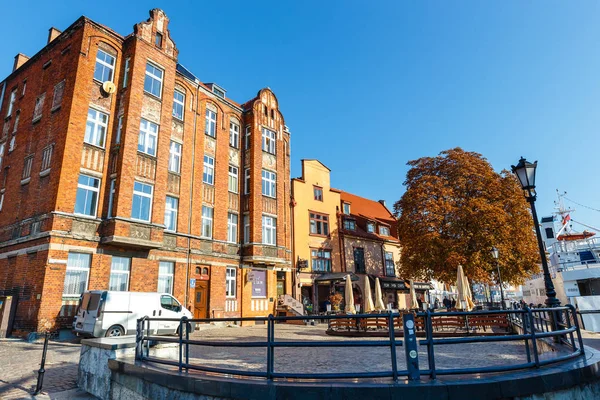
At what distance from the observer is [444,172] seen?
3062 centimetres

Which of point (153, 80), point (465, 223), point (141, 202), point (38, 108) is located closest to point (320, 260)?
point (465, 223)

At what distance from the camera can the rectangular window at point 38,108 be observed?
20.9 metres

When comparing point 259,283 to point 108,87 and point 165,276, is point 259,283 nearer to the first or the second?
point 165,276

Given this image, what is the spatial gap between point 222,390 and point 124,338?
15.3 ft

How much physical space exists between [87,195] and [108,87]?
20.0 ft

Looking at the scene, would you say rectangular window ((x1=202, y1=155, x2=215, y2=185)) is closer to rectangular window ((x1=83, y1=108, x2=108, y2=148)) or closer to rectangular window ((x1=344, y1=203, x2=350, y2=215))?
rectangular window ((x1=83, y1=108, x2=108, y2=148))

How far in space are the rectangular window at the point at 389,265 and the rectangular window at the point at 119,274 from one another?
29.0 metres

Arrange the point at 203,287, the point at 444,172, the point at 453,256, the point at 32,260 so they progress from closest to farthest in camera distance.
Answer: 1. the point at 32,260
2. the point at 203,287
3. the point at 453,256
4. the point at 444,172

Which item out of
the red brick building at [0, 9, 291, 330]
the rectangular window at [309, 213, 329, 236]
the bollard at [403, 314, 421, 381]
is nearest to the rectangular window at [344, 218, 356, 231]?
the rectangular window at [309, 213, 329, 236]

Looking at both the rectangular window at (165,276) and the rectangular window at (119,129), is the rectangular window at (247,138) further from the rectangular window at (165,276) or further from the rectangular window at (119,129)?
the rectangular window at (165,276)

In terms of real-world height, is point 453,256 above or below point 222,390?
above

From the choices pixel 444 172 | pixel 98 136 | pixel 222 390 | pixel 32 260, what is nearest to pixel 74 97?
pixel 98 136

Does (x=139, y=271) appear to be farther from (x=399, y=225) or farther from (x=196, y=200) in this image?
(x=399, y=225)

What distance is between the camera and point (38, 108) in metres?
21.3
